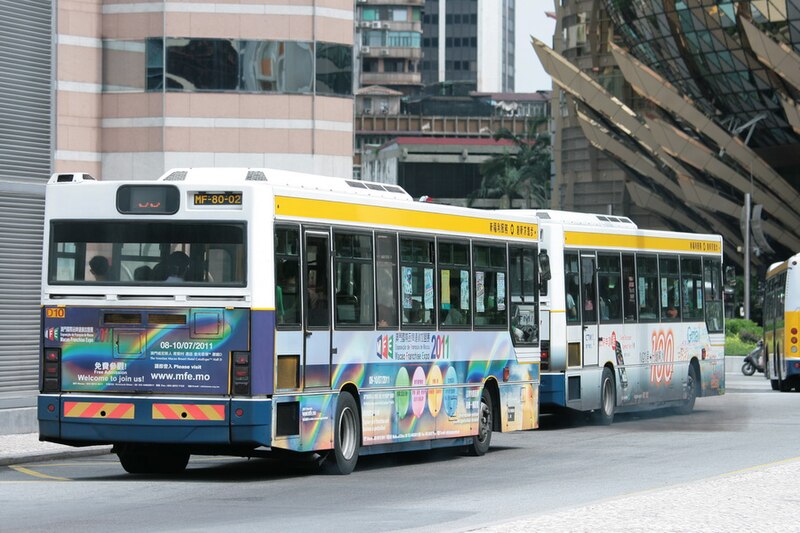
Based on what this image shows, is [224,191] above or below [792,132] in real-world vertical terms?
below

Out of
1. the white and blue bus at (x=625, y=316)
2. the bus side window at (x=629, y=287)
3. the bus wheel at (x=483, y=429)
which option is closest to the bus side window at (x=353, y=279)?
the bus wheel at (x=483, y=429)

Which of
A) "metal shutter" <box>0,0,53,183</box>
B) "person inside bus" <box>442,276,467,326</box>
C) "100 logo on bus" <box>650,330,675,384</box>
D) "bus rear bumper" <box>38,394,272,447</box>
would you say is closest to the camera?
"bus rear bumper" <box>38,394,272,447</box>

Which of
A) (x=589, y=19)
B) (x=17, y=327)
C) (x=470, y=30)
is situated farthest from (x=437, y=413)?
(x=470, y=30)

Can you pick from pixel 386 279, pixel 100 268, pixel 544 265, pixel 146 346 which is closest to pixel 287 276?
pixel 146 346

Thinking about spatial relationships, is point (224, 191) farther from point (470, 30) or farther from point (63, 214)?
point (470, 30)

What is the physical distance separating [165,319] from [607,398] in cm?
1192

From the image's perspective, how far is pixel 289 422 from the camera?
50.1 ft

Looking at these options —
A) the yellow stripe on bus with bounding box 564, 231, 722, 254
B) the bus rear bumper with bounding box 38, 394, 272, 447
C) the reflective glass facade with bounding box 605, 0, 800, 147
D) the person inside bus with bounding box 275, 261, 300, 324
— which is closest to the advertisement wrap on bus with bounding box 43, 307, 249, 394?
the bus rear bumper with bounding box 38, 394, 272, 447

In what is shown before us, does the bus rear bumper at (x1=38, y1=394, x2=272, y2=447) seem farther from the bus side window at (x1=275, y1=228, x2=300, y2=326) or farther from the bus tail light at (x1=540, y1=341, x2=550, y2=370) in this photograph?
the bus tail light at (x1=540, y1=341, x2=550, y2=370)

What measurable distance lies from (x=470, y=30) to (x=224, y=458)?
588 feet

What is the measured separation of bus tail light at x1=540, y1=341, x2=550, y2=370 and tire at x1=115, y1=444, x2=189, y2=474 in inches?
322

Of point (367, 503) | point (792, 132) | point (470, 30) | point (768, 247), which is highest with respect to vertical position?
point (470, 30)

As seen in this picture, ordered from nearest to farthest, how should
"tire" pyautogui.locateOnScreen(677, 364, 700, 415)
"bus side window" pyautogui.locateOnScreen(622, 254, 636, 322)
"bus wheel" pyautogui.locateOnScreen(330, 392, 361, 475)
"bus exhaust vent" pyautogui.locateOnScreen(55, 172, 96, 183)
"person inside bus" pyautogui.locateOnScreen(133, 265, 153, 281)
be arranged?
"person inside bus" pyautogui.locateOnScreen(133, 265, 153, 281) → "bus exhaust vent" pyautogui.locateOnScreen(55, 172, 96, 183) → "bus wheel" pyautogui.locateOnScreen(330, 392, 361, 475) → "bus side window" pyautogui.locateOnScreen(622, 254, 636, 322) → "tire" pyautogui.locateOnScreen(677, 364, 700, 415)

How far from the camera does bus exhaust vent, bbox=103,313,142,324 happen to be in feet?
49.9
